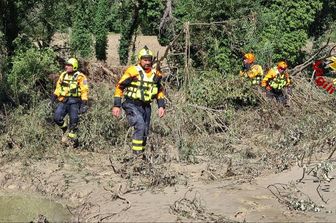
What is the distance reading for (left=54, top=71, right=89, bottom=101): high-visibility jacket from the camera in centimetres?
920

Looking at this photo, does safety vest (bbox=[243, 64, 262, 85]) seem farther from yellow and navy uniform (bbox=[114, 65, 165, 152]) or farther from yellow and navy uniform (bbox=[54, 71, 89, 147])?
yellow and navy uniform (bbox=[114, 65, 165, 152])

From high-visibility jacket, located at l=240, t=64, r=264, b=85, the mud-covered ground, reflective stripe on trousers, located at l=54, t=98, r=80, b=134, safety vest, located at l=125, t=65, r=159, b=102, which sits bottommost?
the mud-covered ground

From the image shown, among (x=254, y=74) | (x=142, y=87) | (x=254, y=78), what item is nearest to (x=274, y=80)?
(x=254, y=74)

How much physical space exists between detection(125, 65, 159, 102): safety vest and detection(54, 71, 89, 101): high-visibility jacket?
1.50 meters

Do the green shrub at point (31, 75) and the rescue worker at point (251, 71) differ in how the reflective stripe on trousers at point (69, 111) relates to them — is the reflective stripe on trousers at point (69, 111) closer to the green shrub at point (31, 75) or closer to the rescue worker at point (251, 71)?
the green shrub at point (31, 75)

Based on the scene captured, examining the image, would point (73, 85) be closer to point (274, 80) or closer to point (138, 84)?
point (138, 84)

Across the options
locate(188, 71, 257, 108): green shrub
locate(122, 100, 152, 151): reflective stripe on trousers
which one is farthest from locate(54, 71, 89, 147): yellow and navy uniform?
locate(188, 71, 257, 108): green shrub

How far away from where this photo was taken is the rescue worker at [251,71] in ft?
38.6

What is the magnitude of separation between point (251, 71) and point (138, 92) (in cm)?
498

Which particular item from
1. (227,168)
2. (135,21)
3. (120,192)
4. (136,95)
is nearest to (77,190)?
(120,192)

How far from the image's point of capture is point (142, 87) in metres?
7.89

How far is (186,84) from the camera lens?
10.2 m

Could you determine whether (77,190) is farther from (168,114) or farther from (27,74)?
(27,74)

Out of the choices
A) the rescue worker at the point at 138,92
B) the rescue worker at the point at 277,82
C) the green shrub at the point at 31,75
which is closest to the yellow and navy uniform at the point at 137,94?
the rescue worker at the point at 138,92
